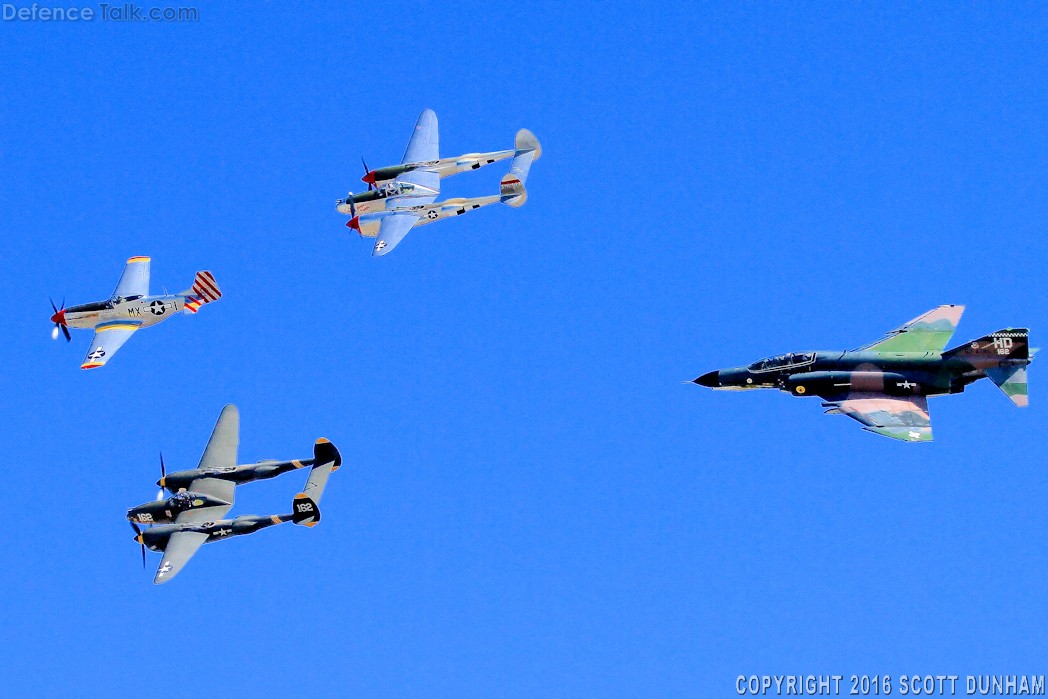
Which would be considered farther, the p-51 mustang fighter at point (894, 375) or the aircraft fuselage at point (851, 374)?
the aircraft fuselage at point (851, 374)

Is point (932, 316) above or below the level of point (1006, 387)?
above

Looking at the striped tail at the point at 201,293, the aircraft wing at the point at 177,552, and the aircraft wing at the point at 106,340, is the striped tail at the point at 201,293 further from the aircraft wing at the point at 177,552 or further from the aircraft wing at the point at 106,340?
the aircraft wing at the point at 177,552

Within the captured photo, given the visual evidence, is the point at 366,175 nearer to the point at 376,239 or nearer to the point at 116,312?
the point at 376,239

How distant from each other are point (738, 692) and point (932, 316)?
29090 mm

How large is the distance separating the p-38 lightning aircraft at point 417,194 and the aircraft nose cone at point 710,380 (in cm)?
1841

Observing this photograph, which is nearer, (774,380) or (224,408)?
(774,380)

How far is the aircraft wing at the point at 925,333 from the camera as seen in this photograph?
81.8 metres

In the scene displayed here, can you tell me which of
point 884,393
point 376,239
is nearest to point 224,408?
point 376,239

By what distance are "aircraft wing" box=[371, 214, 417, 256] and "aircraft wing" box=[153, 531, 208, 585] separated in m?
20.8

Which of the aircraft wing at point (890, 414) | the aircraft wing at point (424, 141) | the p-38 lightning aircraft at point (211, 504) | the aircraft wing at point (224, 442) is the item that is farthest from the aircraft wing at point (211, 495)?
the aircraft wing at point (890, 414)

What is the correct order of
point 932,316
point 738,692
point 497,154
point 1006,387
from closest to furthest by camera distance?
point 738,692, point 1006,387, point 932,316, point 497,154

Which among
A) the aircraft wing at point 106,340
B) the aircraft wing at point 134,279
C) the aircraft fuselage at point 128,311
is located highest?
the aircraft wing at point 134,279

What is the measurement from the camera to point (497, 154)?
98.3 meters

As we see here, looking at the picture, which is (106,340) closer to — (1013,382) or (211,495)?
(211,495)
